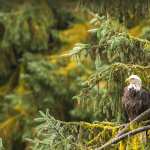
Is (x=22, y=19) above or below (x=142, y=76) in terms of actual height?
below

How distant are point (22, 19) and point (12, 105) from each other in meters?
1.91

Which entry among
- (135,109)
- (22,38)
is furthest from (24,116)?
(135,109)

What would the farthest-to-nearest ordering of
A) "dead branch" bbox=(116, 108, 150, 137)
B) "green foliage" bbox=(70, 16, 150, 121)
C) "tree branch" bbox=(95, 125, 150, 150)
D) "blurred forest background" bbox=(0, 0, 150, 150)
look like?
"blurred forest background" bbox=(0, 0, 150, 150), "green foliage" bbox=(70, 16, 150, 121), "dead branch" bbox=(116, 108, 150, 137), "tree branch" bbox=(95, 125, 150, 150)

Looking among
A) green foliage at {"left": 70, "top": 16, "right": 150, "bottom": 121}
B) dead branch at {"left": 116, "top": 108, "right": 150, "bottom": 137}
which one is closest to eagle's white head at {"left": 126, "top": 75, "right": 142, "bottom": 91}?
dead branch at {"left": 116, "top": 108, "right": 150, "bottom": 137}

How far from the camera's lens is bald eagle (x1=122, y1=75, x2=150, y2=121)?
17.7 feet

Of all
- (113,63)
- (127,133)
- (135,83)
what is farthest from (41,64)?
(127,133)

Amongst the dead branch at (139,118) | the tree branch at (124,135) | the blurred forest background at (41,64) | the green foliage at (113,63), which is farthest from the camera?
the blurred forest background at (41,64)

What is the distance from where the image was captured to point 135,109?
544 centimetres

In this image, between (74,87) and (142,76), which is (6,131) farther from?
(142,76)

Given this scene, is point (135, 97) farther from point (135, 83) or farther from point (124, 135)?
point (124, 135)

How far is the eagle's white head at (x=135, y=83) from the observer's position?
5.41m

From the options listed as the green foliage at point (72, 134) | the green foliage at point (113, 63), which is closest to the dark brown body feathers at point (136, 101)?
the green foliage at point (72, 134)

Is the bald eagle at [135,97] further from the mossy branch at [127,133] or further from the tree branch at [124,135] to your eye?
the tree branch at [124,135]

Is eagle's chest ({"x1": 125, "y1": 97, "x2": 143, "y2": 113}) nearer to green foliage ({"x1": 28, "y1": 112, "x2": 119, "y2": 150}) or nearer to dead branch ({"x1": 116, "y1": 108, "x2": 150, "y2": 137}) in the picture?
dead branch ({"x1": 116, "y1": 108, "x2": 150, "y2": 137})
